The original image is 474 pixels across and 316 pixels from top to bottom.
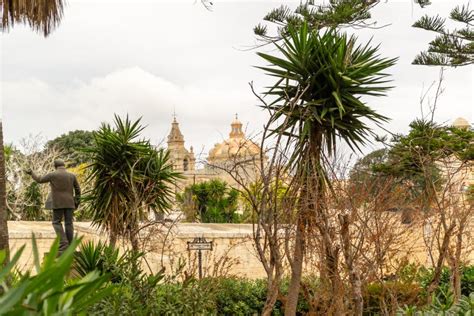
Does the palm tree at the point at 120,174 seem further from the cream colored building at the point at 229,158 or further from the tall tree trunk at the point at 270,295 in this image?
the tall tree trunk at the point at 270,295

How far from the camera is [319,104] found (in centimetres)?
970

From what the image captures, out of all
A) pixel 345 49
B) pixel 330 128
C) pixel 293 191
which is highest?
pixel 345 49

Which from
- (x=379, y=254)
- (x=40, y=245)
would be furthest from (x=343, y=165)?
(x=40, y=245)

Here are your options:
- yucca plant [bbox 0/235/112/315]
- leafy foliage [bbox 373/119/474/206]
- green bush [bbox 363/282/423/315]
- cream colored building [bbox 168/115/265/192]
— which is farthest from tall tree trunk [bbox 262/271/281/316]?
leafy foliage [bbox 373/119/474/206]

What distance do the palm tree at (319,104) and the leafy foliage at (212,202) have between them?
1518 cm

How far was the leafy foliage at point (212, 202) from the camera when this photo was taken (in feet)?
86.8

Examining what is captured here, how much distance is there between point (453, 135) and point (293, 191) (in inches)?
270

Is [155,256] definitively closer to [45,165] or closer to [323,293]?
[323,293]

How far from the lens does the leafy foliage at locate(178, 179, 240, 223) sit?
2647cm

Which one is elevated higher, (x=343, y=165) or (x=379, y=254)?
(x=343, y=165)

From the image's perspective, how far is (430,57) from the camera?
48.2 feet

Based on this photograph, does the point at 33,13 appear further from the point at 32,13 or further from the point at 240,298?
the point at 240,298

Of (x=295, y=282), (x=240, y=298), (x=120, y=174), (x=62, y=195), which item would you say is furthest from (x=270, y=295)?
(x=120, y=174)

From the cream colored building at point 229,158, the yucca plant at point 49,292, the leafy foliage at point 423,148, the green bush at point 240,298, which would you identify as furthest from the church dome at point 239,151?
the yucca plant at point 49,292
